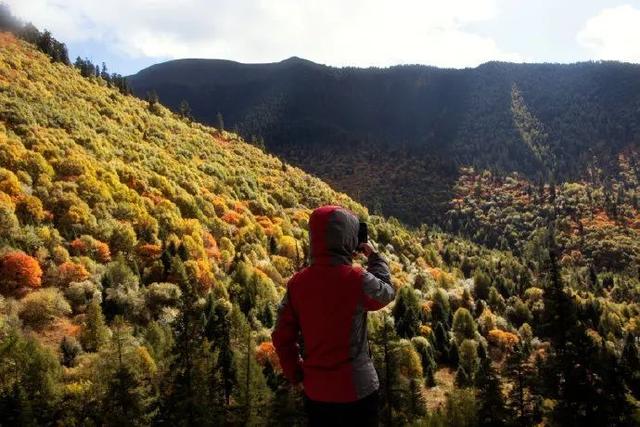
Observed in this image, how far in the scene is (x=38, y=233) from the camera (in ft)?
136

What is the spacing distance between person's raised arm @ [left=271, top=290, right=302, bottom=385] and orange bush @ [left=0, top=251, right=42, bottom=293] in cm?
3569

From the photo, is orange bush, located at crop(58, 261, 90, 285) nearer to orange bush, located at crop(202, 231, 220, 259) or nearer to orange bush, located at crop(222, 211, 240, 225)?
orange bush, located at crop(202, 231, 220, 259)

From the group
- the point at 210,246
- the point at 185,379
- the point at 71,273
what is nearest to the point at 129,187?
the point at 210,246

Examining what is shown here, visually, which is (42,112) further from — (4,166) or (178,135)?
(178,135)

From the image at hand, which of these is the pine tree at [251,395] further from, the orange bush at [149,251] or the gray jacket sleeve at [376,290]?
the gray jacket sleeve at [376,290]

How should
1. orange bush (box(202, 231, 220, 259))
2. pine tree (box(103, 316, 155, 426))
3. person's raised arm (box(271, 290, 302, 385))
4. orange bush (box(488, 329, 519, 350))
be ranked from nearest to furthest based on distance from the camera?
person's raised arm (box(271, 290, 302, 385)), pine tree (box(103, 316, 155, 426)), orange bush (box(202, 231, 220, 259)), orange bush (box(488, 329, 519, 350))

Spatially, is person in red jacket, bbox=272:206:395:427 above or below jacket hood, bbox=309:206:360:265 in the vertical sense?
below

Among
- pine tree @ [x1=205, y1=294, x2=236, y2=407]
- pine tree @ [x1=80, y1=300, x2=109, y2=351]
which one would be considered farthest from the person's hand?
pine tree @ [x1=205, y1=294, x2=236, y2=407]

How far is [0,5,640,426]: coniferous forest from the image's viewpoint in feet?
98.3

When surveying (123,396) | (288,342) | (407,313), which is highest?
(288,342)

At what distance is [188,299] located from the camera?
3212 cm

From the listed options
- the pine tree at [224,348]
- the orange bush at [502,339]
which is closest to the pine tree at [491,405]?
the pine tree at [224,348]

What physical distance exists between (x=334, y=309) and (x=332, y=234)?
78cm

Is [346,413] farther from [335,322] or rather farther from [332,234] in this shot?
[332,234]
